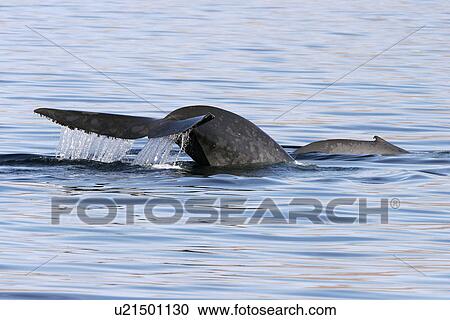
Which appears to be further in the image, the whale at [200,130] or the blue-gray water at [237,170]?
the whale at [200,130]

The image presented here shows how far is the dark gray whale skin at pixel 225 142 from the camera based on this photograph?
11281 millimetres

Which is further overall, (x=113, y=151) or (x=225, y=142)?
(x=113, y=151)

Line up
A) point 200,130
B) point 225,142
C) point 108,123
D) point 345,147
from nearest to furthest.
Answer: point 108,123 < point 200,130 < point 225,142 < point 345,147

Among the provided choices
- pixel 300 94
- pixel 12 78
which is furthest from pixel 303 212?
pixel 12 78

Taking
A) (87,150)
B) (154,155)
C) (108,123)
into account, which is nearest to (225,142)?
(154,155)

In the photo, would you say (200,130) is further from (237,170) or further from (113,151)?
(113,151)

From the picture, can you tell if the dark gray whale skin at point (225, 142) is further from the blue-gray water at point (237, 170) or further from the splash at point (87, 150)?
the splash at point (87, 150)

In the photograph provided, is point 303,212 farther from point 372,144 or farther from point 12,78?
point 12,78

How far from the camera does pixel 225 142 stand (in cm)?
1143

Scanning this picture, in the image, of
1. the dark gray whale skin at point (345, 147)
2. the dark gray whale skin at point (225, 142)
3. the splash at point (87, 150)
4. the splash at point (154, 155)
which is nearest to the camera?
the dark gray whale skin at point (225, 142)

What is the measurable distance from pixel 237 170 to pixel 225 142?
29cm

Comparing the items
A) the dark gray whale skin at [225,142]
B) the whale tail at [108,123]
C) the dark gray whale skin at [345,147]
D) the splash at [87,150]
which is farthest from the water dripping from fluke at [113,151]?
the dark gray whale skin at [345,147]

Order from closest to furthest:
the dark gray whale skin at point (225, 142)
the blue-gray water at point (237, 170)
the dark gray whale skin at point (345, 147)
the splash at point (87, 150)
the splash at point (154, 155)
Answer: the blue-gray water at point (237, 170)
the dark gray whale skin at point (225, 142)
the splash at point (154, 155)
the splash at point (87, 150)
the dark gray whale skin at point (345, 147)

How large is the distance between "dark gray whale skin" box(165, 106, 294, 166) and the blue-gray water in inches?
5.6
